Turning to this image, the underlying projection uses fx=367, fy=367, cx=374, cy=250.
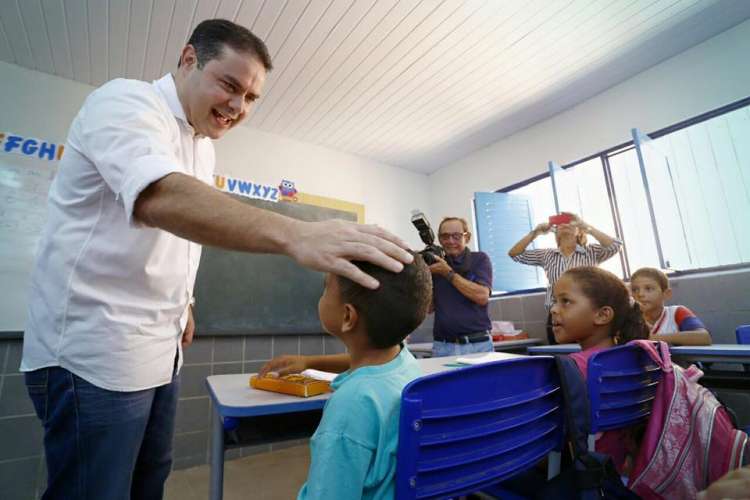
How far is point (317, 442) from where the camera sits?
581 mm

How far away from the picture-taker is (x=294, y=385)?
94 centimetres

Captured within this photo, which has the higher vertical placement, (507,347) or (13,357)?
(13,357)

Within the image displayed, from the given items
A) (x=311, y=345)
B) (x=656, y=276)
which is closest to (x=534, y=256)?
(x=656, y=276)

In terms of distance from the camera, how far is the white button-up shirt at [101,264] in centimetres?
73

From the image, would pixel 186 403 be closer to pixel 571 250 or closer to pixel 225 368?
pixel 225 368

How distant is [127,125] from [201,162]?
499mm

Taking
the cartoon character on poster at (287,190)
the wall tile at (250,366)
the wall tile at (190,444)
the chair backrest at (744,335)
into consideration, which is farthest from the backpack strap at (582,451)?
the cartoon character on poster at (287,190)

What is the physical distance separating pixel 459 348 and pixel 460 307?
0.27m

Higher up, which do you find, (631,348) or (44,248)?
(44,248)

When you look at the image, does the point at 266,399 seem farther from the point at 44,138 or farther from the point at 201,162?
the point at 44,138

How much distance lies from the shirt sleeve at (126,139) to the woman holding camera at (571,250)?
3087 mm

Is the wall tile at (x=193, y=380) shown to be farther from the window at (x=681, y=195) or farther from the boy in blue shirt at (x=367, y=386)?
the window at (x=681, y=195)

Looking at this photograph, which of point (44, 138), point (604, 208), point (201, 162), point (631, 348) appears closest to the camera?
point (631, 348)

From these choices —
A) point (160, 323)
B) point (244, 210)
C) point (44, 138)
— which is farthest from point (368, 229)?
point (44, 138)
